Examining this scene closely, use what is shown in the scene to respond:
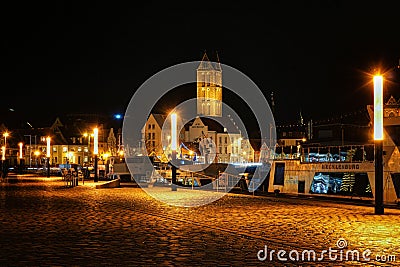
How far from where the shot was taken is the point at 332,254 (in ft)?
30.7

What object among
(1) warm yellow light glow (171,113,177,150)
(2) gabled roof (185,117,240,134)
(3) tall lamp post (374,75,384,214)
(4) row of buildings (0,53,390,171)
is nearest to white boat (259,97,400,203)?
(1) warm yellow light glow (171,113,177,150)

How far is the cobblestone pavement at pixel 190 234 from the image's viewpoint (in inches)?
352

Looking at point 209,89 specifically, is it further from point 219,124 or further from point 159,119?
point 159,119

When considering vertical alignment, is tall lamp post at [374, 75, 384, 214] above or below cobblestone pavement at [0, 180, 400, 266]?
above

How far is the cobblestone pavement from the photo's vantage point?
894cm

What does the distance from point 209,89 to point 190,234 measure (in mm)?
149648

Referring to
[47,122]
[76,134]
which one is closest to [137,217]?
[76,134]

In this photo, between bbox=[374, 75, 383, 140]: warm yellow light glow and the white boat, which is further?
the white boat

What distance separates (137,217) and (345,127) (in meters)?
39.8

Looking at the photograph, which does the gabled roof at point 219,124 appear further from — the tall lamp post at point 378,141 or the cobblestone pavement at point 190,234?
the tall lamp post at point 378,141

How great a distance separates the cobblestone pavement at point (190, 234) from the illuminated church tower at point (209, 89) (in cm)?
13703

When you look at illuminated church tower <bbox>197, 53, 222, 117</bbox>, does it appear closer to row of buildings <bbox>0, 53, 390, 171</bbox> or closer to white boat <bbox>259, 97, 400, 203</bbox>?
row of buildings <bbox>0, 53, 390, 171</bbox>

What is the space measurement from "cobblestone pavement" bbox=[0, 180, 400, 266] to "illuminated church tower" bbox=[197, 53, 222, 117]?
137031 millimetres

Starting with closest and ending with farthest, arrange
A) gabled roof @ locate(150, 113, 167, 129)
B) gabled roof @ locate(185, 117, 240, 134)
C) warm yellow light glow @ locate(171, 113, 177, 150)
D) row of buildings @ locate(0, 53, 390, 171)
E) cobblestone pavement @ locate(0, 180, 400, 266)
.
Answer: cobblestone pavement @ locate(0, 180, 400, 266)
warm yellow light glow @ locate(171, 113, 177, 150)
row of buildings @ locate(0, 53, 390, 171)
gabled roof @ locate(150, 113, 167, 129)
gabled roof @ locate(185, 117, 240, 134)
